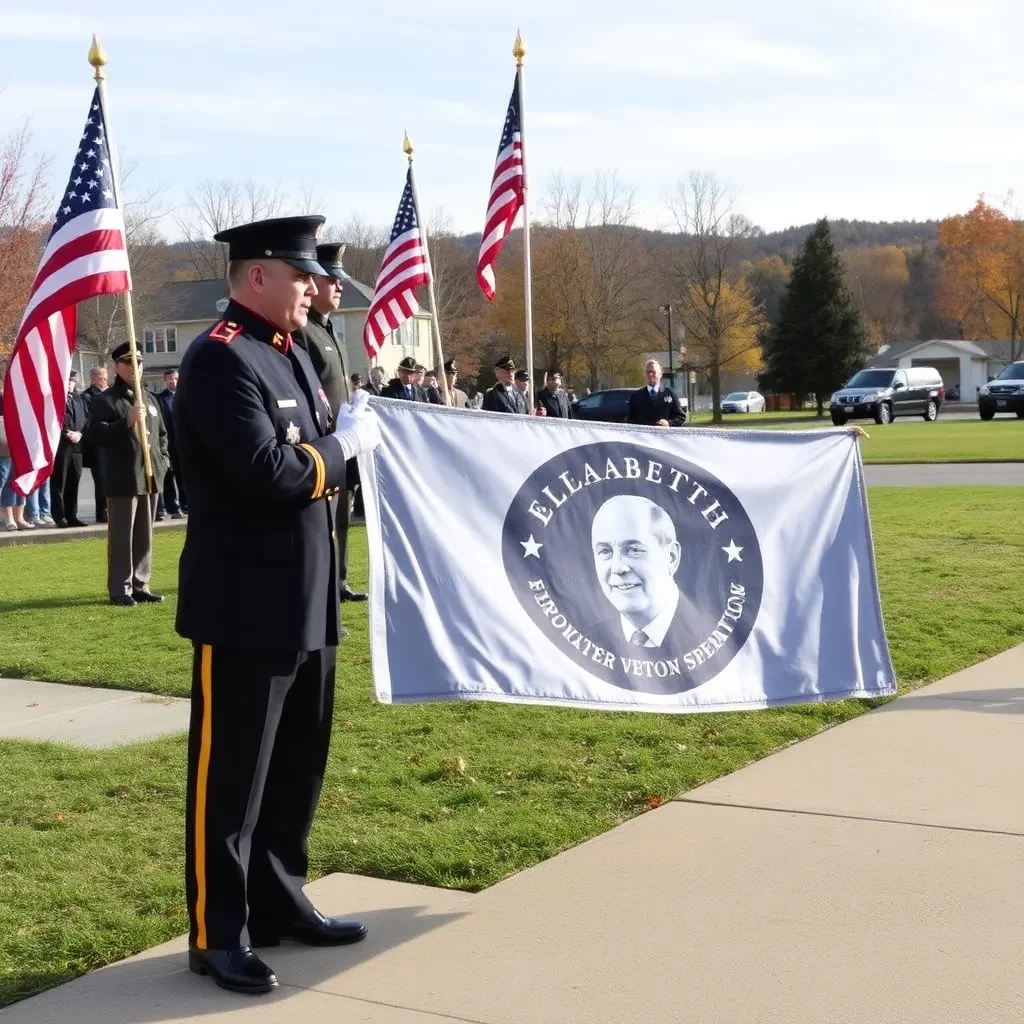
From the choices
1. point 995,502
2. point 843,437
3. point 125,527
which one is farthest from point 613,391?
point 843,437

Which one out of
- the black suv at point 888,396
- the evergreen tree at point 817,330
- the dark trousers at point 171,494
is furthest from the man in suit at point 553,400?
the evergreen tree at point 817,330

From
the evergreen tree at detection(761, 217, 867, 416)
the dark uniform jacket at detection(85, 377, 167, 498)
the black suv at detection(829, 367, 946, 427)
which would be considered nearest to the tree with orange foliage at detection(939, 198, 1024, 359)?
the evergreen tree at detection(761, 217, 867, 416)

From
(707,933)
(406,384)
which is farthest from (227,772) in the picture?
(406,384)

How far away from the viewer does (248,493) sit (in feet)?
12.5

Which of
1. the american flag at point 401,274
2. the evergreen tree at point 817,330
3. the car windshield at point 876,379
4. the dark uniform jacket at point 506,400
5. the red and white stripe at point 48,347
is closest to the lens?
the red and white stripe at point 48,347

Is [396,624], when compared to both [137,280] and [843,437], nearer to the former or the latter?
[843,437]

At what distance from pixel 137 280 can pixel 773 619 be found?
232ft

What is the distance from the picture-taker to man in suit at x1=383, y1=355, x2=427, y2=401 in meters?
18.5

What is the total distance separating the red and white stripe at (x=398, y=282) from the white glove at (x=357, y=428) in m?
13.3

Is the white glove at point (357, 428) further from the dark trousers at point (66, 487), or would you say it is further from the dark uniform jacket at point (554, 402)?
the dark uniform jacket at point (554, 402)

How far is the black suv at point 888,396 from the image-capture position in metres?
50.7

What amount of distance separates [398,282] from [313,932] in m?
14.0

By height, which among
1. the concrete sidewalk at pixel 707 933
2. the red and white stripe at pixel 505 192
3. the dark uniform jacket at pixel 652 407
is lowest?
the concrete sidewalk at pixel 707 933

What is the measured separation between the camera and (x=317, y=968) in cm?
409
